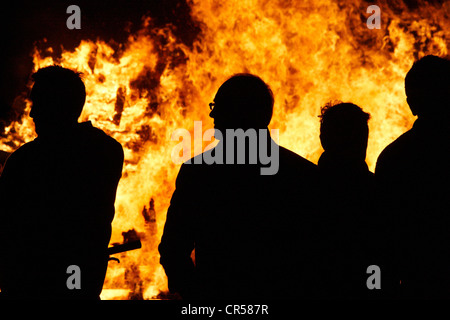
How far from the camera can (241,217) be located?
1.68 metres

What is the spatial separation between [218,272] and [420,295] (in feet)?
3.27

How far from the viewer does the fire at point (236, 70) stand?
5.84 m

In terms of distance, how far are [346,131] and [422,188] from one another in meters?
0.57

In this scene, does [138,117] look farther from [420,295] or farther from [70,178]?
[420,295]

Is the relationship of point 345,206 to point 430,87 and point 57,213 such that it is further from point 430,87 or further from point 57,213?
point 57,213

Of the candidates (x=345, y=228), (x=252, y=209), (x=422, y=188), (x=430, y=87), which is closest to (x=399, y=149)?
(x=422, y=188)

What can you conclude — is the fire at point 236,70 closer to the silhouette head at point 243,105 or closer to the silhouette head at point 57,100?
the silhouette head at point 57,100

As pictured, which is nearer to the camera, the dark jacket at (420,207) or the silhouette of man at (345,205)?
the silhouette of man at (345,205)

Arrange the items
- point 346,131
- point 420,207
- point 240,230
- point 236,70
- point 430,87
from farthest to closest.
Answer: point 236,70
point 346,131
point 430,87
point 420,207
point 240,230

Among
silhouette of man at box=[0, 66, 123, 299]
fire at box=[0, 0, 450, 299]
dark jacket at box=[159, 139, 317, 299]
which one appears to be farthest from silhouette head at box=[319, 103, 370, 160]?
fire at box=[0, 0, 450, 299]

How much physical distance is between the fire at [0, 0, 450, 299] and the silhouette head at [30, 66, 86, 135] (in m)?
3.79

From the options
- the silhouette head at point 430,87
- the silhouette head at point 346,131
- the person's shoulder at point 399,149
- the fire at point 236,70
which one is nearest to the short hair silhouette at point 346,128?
the silhouette head at point 346,131

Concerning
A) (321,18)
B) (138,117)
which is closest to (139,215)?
(138,117)

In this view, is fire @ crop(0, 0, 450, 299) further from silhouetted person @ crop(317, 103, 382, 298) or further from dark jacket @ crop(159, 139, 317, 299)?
dark jacket @ crop(159, 139, 317, 299)
